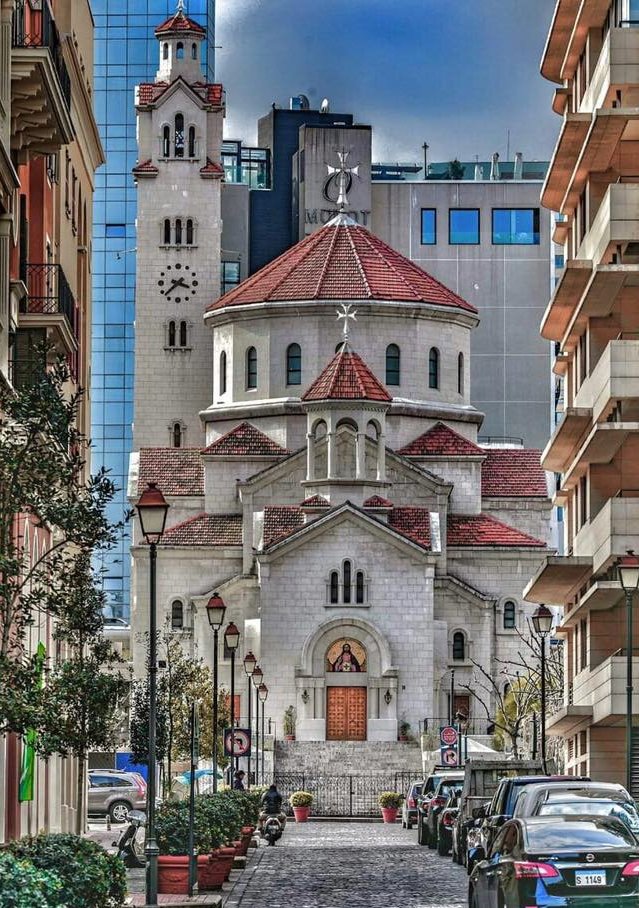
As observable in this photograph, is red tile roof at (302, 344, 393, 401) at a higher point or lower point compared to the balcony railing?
higher

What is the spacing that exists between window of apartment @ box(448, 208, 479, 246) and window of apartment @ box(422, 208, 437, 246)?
35.4 inches

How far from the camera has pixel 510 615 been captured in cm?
11038

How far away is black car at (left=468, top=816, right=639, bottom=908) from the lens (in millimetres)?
25234

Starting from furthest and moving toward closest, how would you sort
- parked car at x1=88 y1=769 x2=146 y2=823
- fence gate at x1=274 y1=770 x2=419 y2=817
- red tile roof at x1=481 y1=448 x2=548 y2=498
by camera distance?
1. red tile roof at x1=481 y1=448 x2=548 y2=498
2. fence gate at x1=274 y1=770 x2=419 y2=817
3. parked car at x1=88 y1=769 x2=146 y2=823

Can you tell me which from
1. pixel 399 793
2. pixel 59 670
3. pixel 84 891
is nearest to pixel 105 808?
pixel 399 793

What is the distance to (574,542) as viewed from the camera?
56.6 metres

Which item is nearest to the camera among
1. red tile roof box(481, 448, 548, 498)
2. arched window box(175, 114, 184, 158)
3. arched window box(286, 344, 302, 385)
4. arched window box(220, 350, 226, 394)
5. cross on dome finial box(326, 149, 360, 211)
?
arched window box(286, 344, 302, 385)

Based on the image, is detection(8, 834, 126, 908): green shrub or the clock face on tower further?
the clock face on tower

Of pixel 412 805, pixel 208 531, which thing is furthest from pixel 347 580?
pixel 412 805

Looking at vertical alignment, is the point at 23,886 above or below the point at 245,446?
below

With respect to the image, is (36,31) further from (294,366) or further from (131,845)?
(294,366)

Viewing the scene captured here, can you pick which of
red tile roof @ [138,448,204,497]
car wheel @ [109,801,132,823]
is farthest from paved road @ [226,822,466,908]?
red tile roof @ [138,448,204,497]

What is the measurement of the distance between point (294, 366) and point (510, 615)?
1679 centimetres

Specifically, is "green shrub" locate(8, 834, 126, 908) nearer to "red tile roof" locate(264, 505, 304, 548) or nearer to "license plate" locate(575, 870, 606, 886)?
"license plate" locate(575, 870, 606, 886)
